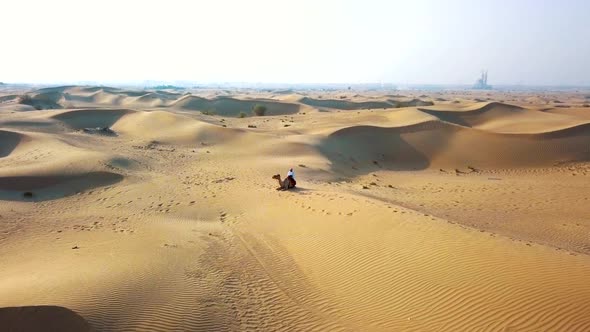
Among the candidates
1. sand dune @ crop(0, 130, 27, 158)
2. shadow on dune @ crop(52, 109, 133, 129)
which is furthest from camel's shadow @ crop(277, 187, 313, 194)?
shadow on dune @ crop(52, 109, 133, 129)

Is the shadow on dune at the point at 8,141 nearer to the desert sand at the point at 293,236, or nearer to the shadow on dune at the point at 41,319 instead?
the desert sand at the point at 293,236

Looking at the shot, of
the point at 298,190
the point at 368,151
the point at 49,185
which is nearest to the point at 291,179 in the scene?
the point at 298,190

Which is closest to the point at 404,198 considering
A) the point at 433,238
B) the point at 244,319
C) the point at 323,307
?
the point at 433,238

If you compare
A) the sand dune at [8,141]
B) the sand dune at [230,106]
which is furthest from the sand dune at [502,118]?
the sand dune at [8,141]

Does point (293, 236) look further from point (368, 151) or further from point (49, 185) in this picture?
point (368, 151)

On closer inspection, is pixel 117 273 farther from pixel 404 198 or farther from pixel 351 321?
pixel 404 198
